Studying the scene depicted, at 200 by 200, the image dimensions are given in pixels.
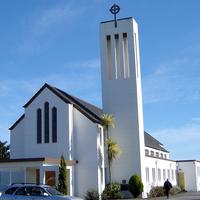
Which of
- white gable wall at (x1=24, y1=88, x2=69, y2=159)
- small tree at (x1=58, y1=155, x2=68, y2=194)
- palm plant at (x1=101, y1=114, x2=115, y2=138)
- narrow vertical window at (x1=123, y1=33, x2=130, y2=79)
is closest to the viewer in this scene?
small tree at (x1=58, y1=155, x2=68, y2=194)

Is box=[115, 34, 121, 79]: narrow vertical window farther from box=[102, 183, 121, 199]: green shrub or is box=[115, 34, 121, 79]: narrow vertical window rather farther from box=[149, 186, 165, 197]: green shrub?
box=[149, 186, 165, 197]: green shrub

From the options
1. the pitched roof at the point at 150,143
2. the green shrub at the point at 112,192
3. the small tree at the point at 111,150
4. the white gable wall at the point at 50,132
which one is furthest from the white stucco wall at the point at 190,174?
the white gable wall at the point at 50,132

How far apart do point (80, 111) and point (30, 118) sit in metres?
4.54

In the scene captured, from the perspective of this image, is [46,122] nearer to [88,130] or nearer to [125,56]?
[88,130]

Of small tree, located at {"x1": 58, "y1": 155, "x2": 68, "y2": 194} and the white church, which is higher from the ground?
the white church

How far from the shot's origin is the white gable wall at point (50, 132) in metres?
40.1

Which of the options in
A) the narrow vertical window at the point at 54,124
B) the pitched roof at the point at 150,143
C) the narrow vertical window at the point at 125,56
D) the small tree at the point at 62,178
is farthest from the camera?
the pitched roof at the point at 150,143

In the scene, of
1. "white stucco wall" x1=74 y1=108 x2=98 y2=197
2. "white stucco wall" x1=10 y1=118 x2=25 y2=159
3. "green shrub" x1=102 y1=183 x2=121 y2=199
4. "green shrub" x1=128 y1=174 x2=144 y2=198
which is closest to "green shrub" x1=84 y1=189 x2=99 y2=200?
"white stucco wall" x1=74 y1=108 x2=98 y2=197

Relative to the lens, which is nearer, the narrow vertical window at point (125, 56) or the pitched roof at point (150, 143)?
the narrow vertical window at point (125, 56)

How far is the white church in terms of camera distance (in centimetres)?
3894

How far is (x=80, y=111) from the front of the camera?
134 ft

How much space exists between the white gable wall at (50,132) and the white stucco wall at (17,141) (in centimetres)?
150

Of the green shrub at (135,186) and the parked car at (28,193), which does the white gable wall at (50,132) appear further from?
the parked car at (28,193)

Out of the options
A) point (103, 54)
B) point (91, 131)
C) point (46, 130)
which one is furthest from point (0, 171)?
point (103, 54)
